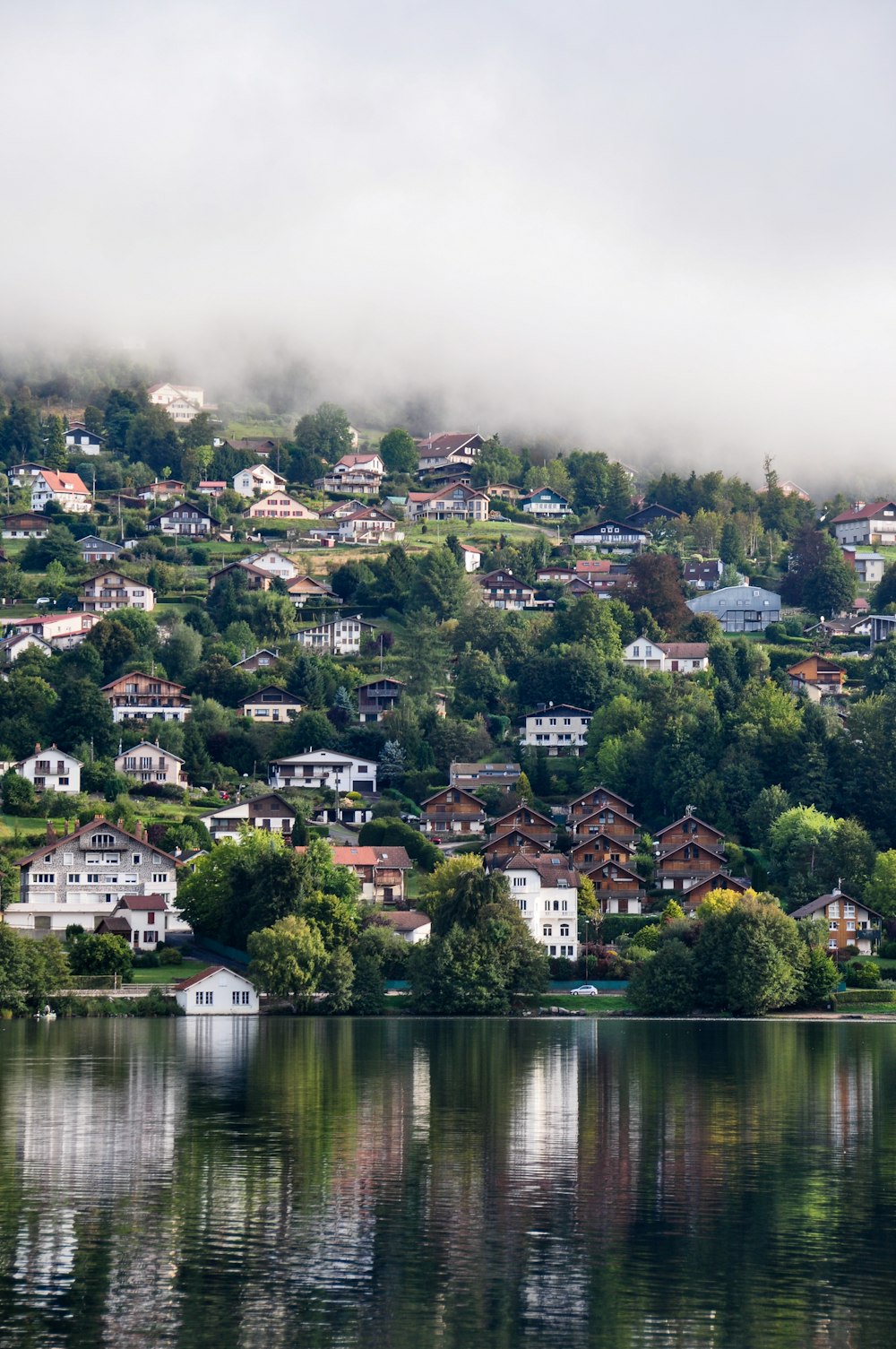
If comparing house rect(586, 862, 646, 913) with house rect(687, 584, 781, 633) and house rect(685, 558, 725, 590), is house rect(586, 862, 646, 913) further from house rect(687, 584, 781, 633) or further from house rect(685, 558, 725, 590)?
house rect(685, 558, 725, 590)

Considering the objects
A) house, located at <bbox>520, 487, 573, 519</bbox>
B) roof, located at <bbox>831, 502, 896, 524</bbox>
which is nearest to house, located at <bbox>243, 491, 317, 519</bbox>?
house, located at <bbox>520, 487, 573, 519</bbox>

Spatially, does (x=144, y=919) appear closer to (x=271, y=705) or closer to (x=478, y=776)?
(x=478, y=776)

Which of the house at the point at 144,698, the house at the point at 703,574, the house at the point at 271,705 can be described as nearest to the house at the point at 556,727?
the house at the point at 271,705

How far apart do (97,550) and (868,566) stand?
204ft

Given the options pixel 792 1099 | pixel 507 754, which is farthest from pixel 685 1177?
pixel 507 754

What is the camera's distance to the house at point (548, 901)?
95.5 metres

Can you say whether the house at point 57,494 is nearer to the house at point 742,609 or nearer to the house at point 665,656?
the house at point 742,609

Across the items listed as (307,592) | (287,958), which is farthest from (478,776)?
(287,958)

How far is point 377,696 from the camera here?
130875 millimetres

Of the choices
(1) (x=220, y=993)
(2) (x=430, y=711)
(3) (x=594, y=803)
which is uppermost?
(2) (x=430, y=711)

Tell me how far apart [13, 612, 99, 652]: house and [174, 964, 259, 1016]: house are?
203 feet

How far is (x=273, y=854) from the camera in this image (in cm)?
8456

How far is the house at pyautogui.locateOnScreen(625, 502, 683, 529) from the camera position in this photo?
185m

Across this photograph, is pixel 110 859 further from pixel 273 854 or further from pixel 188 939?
pixel 273 854
